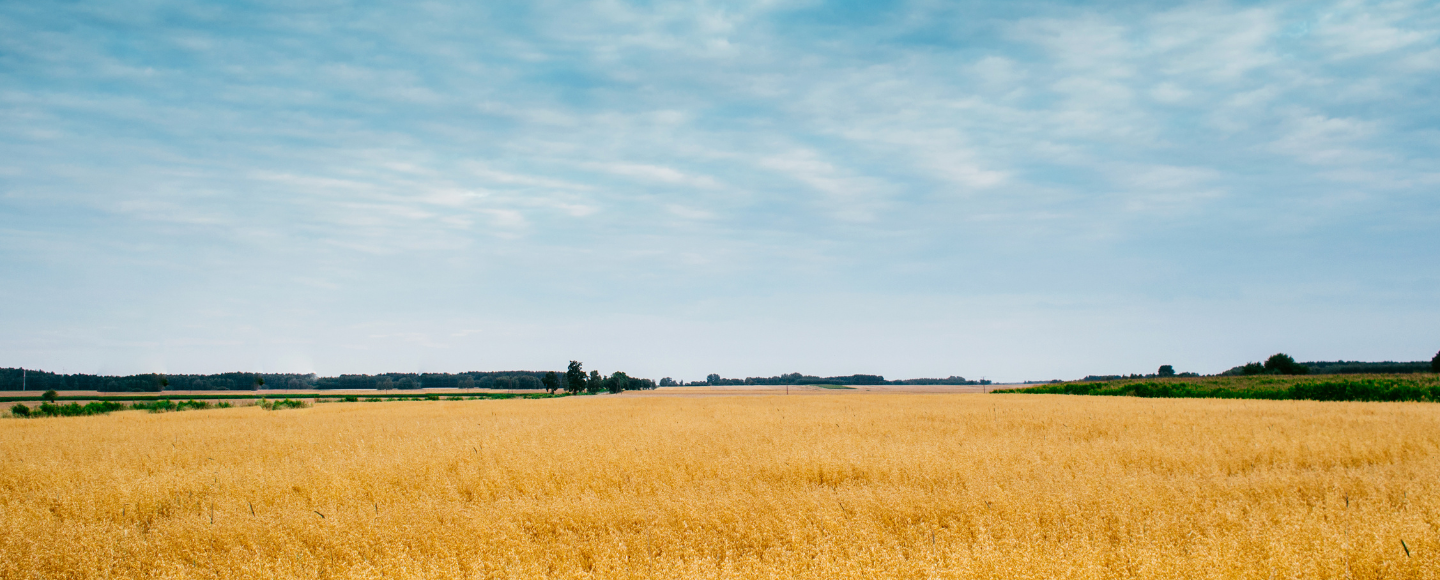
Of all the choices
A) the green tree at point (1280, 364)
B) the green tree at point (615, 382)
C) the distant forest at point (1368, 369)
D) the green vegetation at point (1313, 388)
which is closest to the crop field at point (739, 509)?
the green vegetation at point (1313, 388)

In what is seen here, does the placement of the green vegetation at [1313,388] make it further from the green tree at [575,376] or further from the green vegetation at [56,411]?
the green tree at [575,376]

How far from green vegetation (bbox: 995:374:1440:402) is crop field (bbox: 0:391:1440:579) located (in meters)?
32.3

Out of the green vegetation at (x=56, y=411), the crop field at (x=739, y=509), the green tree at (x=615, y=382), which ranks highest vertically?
the crop field at (x=739, y=509)

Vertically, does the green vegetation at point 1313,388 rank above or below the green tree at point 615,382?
above

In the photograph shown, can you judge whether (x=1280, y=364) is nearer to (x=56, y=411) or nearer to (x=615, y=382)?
(x=615, y=382)

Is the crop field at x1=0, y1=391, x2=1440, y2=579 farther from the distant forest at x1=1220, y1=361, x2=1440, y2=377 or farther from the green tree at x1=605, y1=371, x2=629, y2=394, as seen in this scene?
the green tree at x1=605, y1=371, x2=629, y2=394

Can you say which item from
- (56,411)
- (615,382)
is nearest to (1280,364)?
(615,382)

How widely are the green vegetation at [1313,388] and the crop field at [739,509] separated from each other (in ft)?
106

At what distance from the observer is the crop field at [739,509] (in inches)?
247

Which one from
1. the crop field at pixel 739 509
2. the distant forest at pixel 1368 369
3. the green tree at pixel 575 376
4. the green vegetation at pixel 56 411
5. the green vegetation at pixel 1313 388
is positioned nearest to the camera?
the crop field at pixel 739 509

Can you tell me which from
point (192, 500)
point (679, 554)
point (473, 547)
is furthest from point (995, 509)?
point (192, 500)

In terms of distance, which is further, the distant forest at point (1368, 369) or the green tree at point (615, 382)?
the green tree at point (615, 382)

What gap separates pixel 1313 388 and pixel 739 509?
2118 inches

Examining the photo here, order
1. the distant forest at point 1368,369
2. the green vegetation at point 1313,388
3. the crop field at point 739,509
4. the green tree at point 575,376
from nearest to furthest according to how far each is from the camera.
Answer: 1. the crop field at point 739,509
2. the green vegetation at point 1313,388
3. the distant forest at point 1368,369
4. the green tree at point 575,376
